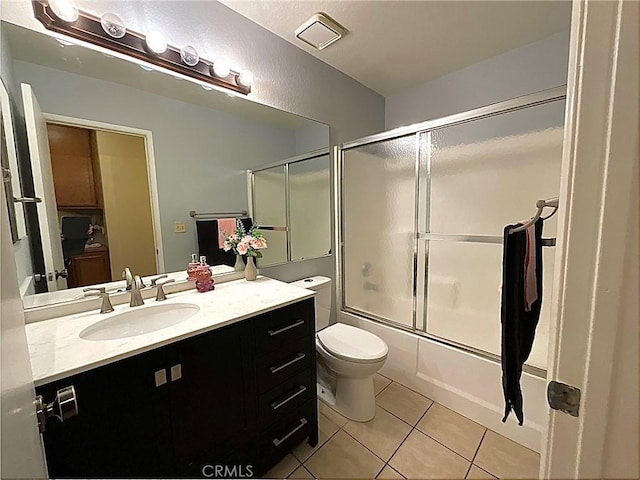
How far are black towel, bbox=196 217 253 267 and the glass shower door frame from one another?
3.27ft

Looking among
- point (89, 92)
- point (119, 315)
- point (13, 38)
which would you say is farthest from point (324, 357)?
point (13, 38)

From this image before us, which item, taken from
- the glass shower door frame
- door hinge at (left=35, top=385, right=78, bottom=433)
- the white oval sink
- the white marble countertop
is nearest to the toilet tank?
the glass shower door frame

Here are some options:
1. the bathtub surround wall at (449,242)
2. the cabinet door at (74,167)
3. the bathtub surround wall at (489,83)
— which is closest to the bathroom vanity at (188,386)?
the cabinet door at (74,167)

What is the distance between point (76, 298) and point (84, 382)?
0.54 meters

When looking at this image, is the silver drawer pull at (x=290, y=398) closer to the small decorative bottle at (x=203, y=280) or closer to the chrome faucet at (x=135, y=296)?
the small decorative bottle at (x=203, y=280)

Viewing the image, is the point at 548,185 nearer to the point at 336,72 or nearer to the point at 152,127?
the point at 336,72

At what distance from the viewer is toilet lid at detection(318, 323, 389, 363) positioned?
1.60 m

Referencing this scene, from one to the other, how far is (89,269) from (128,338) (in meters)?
0.49

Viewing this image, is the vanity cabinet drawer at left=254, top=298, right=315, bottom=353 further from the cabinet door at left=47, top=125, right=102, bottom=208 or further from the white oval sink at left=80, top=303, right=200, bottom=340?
the cabinet door at left=47, top=125, right=102, bottom=208

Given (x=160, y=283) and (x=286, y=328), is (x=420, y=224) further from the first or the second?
(x=160, y=283)

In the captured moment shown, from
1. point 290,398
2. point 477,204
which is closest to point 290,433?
point 290,398

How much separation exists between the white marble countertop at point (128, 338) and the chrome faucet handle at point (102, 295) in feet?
0.09

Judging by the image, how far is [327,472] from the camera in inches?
53.9

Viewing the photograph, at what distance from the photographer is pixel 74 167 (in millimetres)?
1187
